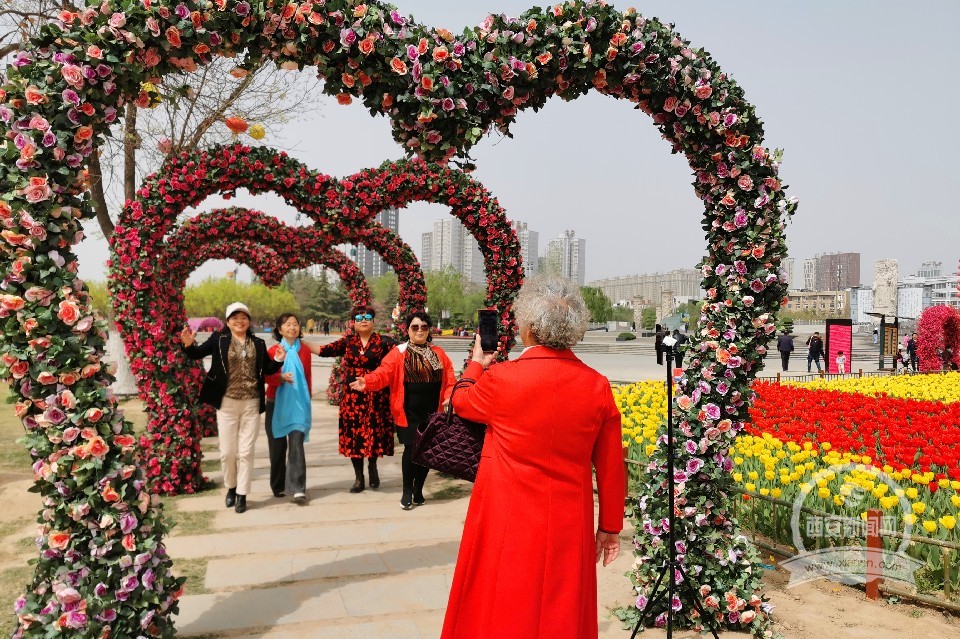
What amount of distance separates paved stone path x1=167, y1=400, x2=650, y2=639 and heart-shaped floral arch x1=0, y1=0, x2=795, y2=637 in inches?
27.5

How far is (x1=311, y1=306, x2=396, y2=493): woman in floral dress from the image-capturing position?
278 inches

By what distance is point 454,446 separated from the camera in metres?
3.03

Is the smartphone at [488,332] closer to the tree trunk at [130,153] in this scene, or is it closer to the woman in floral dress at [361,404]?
the woman in floral dress at [361,404]

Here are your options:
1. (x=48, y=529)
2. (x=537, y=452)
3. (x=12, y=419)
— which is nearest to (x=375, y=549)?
(x=48, y=529)

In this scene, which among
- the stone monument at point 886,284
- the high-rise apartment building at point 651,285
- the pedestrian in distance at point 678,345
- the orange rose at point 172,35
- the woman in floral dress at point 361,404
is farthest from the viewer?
the high-rise apartment building at point 651,285

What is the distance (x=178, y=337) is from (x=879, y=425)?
A: 7.85 metres

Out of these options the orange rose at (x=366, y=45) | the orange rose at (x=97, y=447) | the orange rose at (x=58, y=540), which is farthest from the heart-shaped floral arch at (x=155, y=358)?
the orange rose at (x=366, y=45)

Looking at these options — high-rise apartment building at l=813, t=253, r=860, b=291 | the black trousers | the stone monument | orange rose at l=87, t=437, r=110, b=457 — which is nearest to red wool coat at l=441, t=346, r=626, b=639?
orange rose at l=87, t=437, r=110, b=457

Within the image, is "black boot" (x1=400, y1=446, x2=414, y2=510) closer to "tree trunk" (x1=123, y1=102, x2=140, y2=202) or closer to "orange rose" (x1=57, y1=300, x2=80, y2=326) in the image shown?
"orange rose" (x1=57, y1=300, x2=80, y2=326)

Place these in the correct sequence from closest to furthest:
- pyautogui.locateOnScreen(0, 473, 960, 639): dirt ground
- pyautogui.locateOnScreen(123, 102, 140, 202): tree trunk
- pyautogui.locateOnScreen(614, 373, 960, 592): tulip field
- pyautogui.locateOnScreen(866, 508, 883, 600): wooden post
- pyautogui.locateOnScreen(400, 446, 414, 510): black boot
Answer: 1. pyautogui.locateOnScreen(0, 473, 960, 639): dirt ground
2. pyautogui.locateOnScreen(866, 508, 883, 600): wooden post
3. pyautogui.locateOnScreen(614, 373, 960, 592): tulip field
4. pyautogui.locateOnScreen(400, 446, 414, 510): black boot
5. pyautogui.locateOnScreen(123, 102, 140, 202): tree trunk

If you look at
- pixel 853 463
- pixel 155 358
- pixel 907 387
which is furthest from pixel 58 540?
pixel 907 387

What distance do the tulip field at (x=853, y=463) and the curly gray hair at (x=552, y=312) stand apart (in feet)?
8.03

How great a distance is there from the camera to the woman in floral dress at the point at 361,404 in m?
7.06

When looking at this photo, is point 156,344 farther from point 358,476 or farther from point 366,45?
point 366,45
